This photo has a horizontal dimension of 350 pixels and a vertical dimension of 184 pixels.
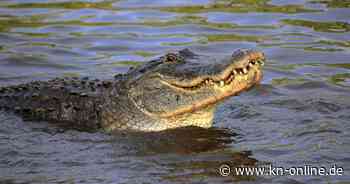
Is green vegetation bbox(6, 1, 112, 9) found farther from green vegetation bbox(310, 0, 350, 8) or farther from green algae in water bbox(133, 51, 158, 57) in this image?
green vegetation bbox(310, 0, 350, 8)

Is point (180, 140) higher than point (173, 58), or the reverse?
point (173, 58)

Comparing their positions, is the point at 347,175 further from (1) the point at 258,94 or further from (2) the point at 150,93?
(1) the point at 258,94

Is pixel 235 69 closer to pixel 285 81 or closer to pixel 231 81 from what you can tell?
pixel 231 81

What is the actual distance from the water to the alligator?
148mm

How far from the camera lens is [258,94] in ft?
27.8

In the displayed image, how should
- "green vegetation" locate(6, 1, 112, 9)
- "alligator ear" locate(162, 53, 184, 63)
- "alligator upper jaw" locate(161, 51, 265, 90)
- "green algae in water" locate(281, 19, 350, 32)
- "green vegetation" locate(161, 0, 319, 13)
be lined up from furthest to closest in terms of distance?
"green vegetation" locate(6, 1, 112, 9), "green vegetation" locate(161, 0, 319, 13), "green algae in water" locate(281, 19, 350, 32), "alligator ear" locate(162, 53, 184, 63), "alligator upper jaw" locate(161, 51, 265, 90)

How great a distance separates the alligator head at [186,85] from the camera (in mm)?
6359

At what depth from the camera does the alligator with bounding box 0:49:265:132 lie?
6430 millimetres

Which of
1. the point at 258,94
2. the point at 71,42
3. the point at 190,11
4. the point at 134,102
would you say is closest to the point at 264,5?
the point at 190,11

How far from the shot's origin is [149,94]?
273 inches

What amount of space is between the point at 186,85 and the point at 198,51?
11.7ft

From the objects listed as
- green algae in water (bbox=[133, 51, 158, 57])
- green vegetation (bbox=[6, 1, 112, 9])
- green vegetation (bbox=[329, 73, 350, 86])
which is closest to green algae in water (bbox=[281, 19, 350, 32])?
green vegetation (bbox=[329, 73, 350, 86])

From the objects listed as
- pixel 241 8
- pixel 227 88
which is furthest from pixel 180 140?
pixel 241 8

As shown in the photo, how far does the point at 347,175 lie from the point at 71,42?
6027mm
